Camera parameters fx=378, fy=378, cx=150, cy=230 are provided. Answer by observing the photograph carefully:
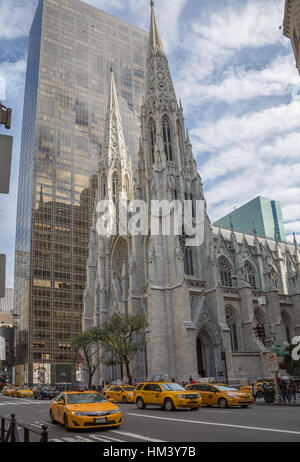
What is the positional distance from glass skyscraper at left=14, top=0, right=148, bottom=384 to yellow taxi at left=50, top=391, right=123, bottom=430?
58.5 metres

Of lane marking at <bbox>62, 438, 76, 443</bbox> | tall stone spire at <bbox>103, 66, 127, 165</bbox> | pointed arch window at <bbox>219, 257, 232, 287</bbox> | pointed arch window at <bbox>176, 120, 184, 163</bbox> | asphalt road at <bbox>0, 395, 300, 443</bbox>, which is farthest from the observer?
tall stone spire at <bbox>103, 66, 127, 165</bbox>

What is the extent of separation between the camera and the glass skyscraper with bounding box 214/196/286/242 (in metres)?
123

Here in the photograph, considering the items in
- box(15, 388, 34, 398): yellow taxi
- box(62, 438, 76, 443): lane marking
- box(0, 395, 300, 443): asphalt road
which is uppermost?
box(62, 438, 76, 443): lane marking

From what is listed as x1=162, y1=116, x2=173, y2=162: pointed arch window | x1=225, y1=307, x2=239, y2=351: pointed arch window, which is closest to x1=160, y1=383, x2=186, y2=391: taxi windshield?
x1=225, y1=307, x2=239, y2=351: pointed arch window

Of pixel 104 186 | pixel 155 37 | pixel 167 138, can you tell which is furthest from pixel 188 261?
pixel 155 37

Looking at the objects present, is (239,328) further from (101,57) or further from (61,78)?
(101,57)

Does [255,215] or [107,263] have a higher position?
[255,215]

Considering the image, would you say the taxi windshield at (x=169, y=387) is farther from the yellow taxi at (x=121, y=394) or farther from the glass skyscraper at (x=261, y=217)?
the glass skyscraper at (x=261, y=217)

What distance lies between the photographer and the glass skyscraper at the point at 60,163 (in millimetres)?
72750

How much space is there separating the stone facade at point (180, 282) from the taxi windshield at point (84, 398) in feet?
68.1

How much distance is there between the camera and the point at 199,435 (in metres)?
9.47

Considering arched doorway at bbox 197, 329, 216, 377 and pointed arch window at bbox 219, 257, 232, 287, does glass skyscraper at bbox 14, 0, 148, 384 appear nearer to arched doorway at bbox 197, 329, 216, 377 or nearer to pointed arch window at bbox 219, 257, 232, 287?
arched doorway at bbox 197, 329, 216, 377

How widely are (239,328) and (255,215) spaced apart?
88.8m
